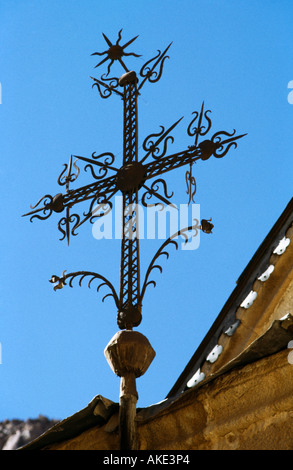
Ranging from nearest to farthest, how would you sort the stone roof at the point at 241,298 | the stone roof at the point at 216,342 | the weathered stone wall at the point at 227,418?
the weathered stone wall at the point at 227,418 < the stone roof at the point at 216,342 < the stone roof at the point at 241,298

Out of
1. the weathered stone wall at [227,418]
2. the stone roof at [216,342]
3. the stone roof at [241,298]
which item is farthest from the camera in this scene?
the stone roof at [241,298]

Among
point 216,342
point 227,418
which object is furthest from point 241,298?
point 227,418

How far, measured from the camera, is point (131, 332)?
14.8 ft

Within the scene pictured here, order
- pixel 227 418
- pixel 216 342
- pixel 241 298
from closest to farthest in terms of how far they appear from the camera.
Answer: pixel 227 418, pixel 216 342, pixel 241 298

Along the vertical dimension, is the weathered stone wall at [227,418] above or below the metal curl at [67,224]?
below

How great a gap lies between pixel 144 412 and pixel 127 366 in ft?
0.87

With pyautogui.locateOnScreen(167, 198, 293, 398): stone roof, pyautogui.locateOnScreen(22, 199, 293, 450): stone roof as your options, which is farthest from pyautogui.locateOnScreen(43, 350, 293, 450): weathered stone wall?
pyautogui.locateOnScreen(167, 198, 293, 398): stone roof

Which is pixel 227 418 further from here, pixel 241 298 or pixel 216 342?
pixel 241 298

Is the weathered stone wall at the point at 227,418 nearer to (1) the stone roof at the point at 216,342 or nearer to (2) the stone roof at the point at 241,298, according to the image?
(1) the stone roof at the point at 216,342

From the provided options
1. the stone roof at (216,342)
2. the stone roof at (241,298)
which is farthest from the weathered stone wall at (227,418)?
the stone roof at (241,298)

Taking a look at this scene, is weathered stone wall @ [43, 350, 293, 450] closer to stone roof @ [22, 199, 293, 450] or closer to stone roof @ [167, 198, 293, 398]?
stone roof @ [22, 199, 293, 450]
